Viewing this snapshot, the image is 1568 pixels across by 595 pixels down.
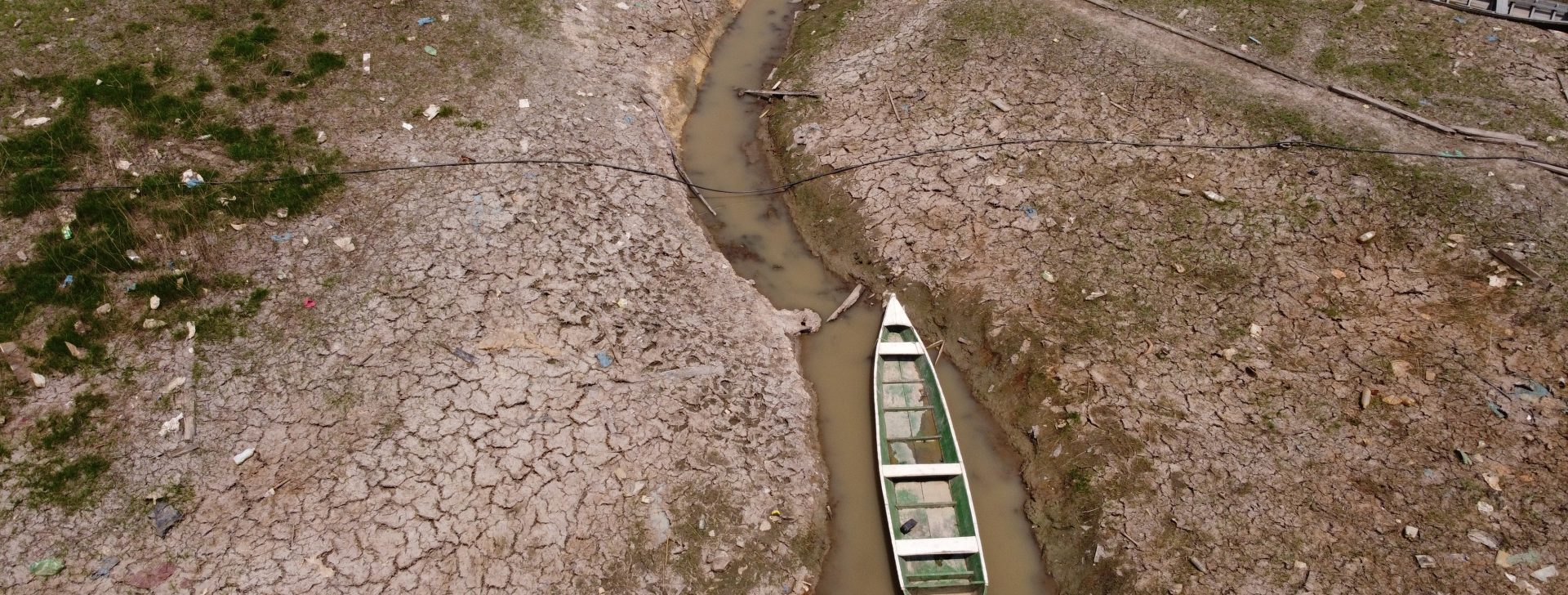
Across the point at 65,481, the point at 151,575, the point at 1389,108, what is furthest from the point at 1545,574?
the point at 65,481

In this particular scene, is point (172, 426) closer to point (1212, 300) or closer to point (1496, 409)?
point (1212, 300)

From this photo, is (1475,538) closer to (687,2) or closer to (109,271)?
(687,2)

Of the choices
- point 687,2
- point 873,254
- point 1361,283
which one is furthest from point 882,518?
point 687,2

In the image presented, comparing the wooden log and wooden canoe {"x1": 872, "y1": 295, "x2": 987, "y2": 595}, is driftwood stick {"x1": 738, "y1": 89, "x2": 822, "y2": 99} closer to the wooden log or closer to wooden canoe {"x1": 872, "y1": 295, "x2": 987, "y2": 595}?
wooden canoe {"x1": 872, "y1": 295, "x2": 987, "y2": 595}

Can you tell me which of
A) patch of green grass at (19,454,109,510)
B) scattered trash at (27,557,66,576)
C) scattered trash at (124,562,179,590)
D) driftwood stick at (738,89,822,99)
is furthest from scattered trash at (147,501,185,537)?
driftwood stick at (738,89,822,99)

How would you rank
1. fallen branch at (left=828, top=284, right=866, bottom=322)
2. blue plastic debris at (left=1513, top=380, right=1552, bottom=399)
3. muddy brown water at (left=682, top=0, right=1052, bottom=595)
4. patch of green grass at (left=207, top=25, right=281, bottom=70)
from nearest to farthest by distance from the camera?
muddy brown water at (left=682, top=0, right=1052, bottom=595) → blue plastic debris at (left=1513, top=380, right=1552, bottom=399) → fallen branch at (left=828, top=284, right=866, bottom=322) → patch of green grass at (left=207, top=25, right=281, bottom=70)

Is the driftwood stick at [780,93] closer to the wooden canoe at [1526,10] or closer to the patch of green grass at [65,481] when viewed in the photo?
the patch of green grass at [65,481]

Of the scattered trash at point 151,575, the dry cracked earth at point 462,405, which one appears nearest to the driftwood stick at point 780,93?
the dry cracked earth at point 462,405
